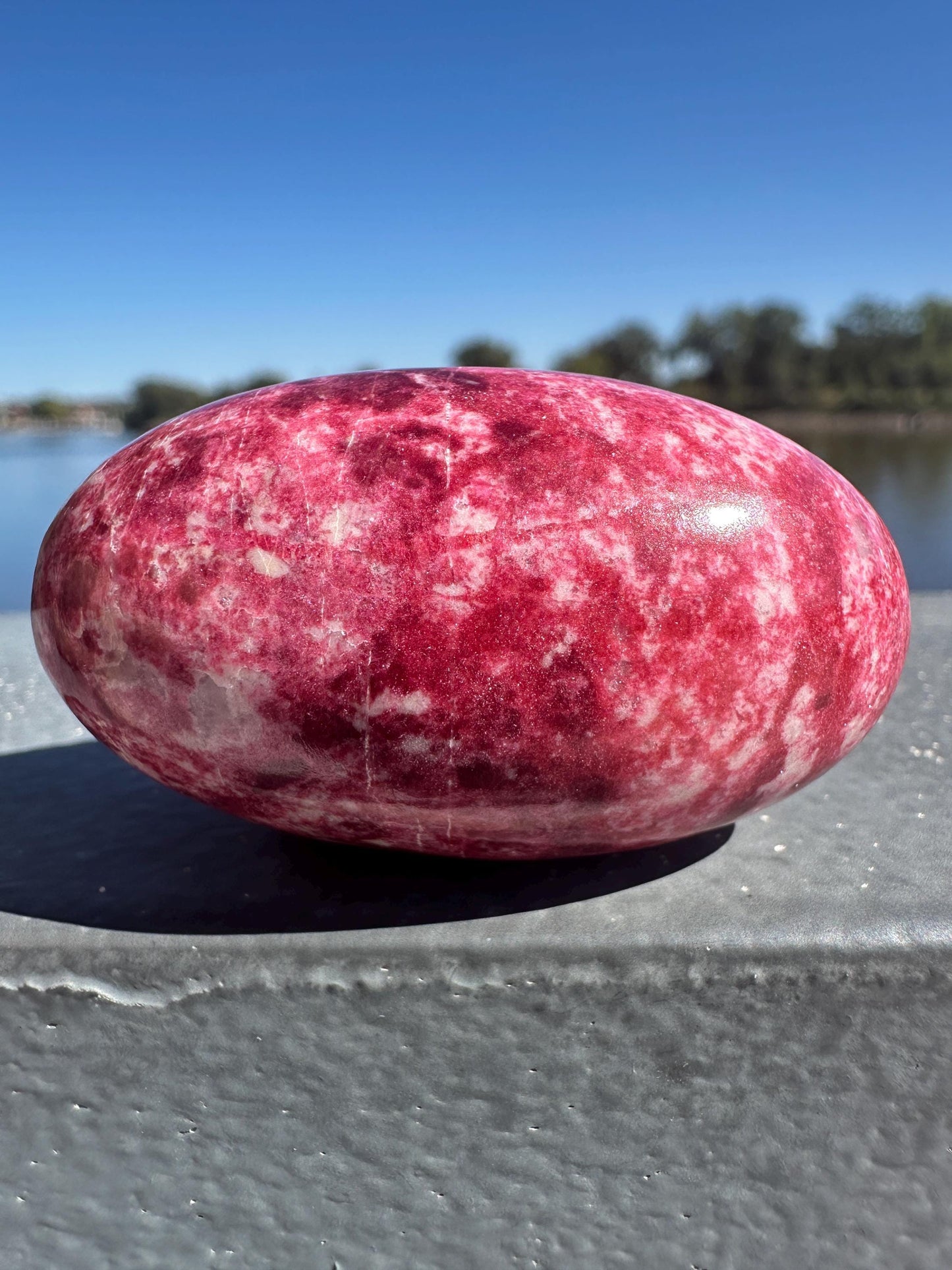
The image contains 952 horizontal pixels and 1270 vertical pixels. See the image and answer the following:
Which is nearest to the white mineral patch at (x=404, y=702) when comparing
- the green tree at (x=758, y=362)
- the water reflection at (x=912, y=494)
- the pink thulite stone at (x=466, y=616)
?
the pink thulite stone at (x=466, y=616)

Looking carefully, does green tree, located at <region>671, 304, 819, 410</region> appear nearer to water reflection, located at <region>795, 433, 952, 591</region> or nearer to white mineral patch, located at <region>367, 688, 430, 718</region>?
water reflection, located at <region>795, 433, 952, 591</region>

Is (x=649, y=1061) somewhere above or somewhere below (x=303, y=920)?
below

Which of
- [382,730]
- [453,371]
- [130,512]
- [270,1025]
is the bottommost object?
[270,1025]

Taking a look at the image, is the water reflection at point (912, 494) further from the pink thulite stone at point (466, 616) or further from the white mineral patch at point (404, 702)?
the white mineral patch at point (404, 702)

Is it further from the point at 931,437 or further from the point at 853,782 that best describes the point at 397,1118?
the point at 931,437

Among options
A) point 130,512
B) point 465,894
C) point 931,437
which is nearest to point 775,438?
point 465,894

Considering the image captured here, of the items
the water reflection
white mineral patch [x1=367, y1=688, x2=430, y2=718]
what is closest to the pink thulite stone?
white mineral patch [x1=367, y1=688, x2=430, y2=718]

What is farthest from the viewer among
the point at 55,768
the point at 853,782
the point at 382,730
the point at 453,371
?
the point at 55,768
